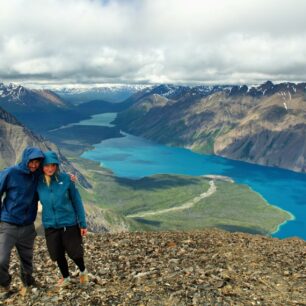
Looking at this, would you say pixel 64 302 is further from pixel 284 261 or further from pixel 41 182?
pixel 284 261

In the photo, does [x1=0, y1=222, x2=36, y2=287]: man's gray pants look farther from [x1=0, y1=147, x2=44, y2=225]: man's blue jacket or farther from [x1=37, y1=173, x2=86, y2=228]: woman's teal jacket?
[x1=37, y1=173, x2=86, y2=228]: woman's teal jacket

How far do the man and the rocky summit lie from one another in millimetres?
2120

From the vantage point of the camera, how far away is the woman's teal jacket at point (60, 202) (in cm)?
1491

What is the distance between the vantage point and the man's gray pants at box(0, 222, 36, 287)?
1501 cm

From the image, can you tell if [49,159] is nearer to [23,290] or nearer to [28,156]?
[28,156]

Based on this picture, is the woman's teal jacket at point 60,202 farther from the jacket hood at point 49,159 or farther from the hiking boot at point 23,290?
the hiking boot at point 23,290

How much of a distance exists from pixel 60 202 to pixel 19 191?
1.52m

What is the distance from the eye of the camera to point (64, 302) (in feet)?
49.2

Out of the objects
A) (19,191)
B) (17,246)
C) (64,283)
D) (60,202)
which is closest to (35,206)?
(19,191)

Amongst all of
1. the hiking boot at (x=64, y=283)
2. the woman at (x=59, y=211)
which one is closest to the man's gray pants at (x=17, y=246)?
the woman at (x=59, y=211)

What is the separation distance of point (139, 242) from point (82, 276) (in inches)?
430

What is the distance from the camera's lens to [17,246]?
15.7 metres

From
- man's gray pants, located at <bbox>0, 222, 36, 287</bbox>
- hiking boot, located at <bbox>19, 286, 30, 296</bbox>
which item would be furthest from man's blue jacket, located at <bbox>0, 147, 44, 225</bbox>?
hiking boot, located at <bbox>19, 286, 30, 296</bbox>

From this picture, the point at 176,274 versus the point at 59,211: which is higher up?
the point at 59,211
